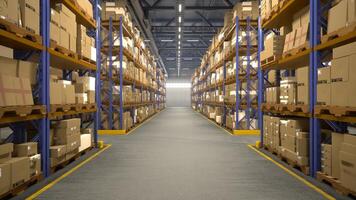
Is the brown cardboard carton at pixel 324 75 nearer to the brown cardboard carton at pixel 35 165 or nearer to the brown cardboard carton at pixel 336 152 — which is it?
the brown cardboard carton at pixel 336 152

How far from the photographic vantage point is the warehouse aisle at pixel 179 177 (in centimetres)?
441

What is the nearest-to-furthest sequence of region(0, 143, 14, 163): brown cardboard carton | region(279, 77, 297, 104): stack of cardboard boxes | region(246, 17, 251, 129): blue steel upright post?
region(0, 143, 14, 163): brown cardboard carton < region(279, 77, 297, 104): stack of cardboard boxes < region(246, 17, 251, 129): blue steel upright post

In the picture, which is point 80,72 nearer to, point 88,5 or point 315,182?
point 88,5

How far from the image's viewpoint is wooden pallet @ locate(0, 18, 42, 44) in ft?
13.4

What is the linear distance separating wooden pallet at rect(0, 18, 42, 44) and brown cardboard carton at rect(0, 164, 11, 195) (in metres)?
1.70

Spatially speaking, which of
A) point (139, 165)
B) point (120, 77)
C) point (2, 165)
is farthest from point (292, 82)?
point (120, 77)

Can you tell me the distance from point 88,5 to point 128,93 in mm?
6140

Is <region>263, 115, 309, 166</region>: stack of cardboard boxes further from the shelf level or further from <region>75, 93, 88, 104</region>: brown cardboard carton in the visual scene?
<region>75, 93, 88, 104</region>: brown cardboard carton

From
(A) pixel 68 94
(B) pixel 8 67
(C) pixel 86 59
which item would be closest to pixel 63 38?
(A) pixel 68 94

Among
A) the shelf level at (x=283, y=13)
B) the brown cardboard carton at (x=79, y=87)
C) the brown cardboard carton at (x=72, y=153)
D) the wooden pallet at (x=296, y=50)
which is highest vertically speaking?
the shelf level at (x=283, y=13)

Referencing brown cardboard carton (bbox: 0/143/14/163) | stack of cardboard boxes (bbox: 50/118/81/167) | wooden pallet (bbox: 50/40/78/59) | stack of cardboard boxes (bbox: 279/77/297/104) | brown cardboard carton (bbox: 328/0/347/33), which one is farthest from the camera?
stack of cardboard boxes (bbox: 279/77/297/104)

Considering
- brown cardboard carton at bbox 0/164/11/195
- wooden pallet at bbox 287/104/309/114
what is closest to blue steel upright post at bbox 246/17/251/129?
wooden pallet at bbox 287/104/309/114

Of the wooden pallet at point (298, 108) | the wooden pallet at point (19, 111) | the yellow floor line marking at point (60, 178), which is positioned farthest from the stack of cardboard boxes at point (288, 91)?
the wooden pallet at point (19, 111)

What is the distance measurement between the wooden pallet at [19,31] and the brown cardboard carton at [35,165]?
5.77ft
